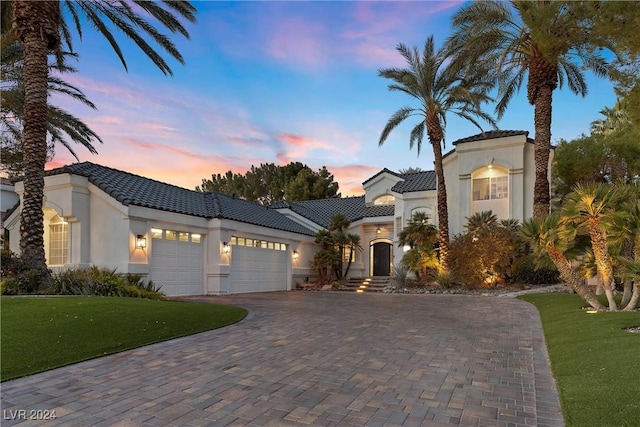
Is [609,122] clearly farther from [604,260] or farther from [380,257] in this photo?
[604,260]

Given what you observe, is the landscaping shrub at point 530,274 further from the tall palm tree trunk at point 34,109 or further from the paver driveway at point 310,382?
the tall palm tree trunk at point 34,109

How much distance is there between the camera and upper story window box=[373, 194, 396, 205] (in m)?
27.5

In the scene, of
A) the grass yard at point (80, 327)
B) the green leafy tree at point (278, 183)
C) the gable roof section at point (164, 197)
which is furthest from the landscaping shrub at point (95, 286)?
the green leafy tree at point (278, 183)

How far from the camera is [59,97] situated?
1831 cm

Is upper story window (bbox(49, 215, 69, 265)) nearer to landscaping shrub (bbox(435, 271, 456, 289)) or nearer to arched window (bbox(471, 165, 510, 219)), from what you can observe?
landscaping shrub (bbox(435, 271, 456, 289))

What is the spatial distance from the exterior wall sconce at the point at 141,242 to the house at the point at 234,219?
0.12 ft

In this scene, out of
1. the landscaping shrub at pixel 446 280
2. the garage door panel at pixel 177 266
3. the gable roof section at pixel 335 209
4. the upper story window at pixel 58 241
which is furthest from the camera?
the gable roof section at pixel 335 209

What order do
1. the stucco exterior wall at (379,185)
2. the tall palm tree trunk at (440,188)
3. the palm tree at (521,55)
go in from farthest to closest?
the stucco exterior wall at (379,185)
the tall palm tree trunk at (440,188)
the palm tree at (521,55)

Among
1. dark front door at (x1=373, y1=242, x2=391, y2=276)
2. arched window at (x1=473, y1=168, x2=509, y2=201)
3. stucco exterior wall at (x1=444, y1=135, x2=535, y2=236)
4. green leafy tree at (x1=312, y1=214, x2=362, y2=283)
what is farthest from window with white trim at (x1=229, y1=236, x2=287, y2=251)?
arched window at (x1=473, y1=168, x2=509, y2=201)

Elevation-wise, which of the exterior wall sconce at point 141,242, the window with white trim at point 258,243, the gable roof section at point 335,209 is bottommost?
the window with white trim at point 258,243

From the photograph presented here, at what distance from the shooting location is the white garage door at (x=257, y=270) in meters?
18.2

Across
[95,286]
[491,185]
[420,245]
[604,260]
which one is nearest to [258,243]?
[420,245]

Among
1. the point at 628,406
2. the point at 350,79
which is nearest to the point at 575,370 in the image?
the point at 628,406

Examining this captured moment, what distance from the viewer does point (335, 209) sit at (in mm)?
29953
